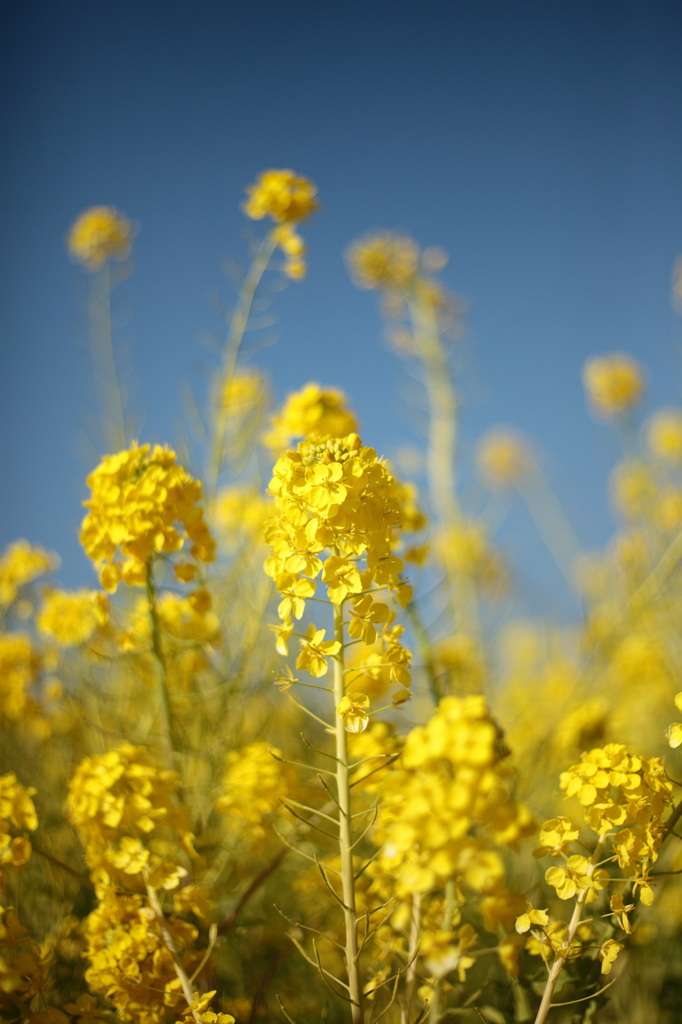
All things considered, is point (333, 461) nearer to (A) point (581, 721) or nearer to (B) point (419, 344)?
(A) point (581, 721)

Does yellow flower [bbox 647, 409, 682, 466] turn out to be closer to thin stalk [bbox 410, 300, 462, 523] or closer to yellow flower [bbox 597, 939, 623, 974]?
thin stalk [bbox 410, 300, 462, 523]

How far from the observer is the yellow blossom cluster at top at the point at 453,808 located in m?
0.70

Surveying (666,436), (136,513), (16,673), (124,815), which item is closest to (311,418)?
(136,513)

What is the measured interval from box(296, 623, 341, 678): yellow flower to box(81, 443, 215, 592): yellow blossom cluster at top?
0.50m

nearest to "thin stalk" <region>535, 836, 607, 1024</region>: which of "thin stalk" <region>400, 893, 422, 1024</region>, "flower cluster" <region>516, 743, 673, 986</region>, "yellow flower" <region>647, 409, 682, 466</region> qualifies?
"flower cluster" <region>516, 743, 673, 986</region>

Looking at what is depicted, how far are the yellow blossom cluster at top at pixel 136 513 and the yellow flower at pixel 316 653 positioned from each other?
19.9 inches

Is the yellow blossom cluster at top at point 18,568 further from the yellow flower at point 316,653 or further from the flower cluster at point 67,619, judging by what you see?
the yellow flower at point 316,653

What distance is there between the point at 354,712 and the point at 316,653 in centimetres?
13

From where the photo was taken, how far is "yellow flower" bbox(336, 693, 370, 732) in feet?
3.33

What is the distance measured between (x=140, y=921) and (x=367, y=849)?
0.99 metres

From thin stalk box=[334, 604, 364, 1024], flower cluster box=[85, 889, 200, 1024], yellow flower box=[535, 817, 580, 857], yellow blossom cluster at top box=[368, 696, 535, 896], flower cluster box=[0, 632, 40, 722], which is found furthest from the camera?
flower cluster box=[0, 632, 40, 722]

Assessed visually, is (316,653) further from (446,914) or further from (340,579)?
(446,914)

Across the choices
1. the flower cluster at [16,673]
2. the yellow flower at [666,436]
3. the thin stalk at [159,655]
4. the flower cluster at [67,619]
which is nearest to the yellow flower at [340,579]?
the thin stalk at [159,655]

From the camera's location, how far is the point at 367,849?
2055 mm
